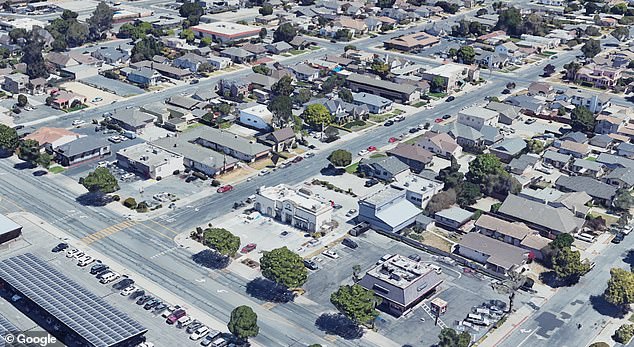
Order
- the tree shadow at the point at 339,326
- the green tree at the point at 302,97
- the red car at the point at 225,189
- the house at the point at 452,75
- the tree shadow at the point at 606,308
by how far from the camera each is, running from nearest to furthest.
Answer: the tree shadow at the point at 339,326 < the tree shadow at the point at 606,308 < the red car at the point at 225,189 < the green tree at the point at 302,97 < the house at the point at 452,75

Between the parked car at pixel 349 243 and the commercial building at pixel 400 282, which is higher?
the commercial building at pixel 400 282

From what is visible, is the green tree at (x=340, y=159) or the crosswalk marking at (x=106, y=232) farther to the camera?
the green tree at (x=340, y=159)

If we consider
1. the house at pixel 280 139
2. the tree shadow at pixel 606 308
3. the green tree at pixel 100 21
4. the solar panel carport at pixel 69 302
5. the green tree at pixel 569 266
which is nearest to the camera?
the solar panel carport at pixel 69 302

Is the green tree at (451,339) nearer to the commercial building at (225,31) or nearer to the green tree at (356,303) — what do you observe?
the green tree at (356,303)

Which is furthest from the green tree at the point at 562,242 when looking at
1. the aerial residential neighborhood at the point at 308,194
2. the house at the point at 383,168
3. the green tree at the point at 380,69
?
the green tree at the point at 380,69

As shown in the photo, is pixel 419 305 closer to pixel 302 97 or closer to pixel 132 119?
pixel 132 119

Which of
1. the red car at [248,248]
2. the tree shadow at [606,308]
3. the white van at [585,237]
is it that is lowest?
the white van at [585,237]

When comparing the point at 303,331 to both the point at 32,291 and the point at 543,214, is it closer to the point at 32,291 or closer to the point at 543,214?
the point at 32,291

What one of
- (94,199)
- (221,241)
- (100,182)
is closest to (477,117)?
(221,241)

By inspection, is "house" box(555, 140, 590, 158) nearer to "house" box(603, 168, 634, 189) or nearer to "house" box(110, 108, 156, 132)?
"house" box(603, 168, 634, 189)
